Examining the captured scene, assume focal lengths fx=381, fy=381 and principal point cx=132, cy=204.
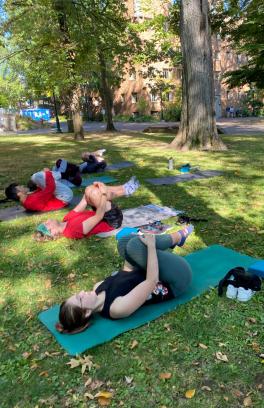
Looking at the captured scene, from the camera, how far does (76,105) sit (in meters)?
18.3

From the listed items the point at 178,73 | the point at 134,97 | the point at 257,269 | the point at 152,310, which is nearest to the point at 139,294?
the point at 152,310

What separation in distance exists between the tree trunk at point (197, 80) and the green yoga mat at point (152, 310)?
29.0ft

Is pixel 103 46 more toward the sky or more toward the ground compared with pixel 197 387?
more toward the sky

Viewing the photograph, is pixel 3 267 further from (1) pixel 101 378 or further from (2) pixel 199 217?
(2) pixel 199 217

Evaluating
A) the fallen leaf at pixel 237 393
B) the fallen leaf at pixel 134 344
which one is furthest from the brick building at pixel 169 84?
the fallen leaf at pixel 237 393

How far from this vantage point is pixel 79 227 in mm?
5105

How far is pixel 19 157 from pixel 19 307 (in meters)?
10.9

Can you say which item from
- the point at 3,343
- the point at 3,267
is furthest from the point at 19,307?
the point at 3,267

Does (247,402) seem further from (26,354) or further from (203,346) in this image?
(26,354)

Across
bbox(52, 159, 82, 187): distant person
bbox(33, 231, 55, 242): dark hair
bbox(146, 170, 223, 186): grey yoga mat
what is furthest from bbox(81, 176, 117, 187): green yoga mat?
bbox(33, 231, 55, 242): dark hair

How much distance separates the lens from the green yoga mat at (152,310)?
2.97 m

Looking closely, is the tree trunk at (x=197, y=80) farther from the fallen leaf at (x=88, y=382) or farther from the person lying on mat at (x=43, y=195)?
the fallen leaf at (x=88, y=382)

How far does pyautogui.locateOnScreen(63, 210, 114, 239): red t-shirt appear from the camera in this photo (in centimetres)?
512

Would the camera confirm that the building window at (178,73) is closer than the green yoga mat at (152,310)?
No
